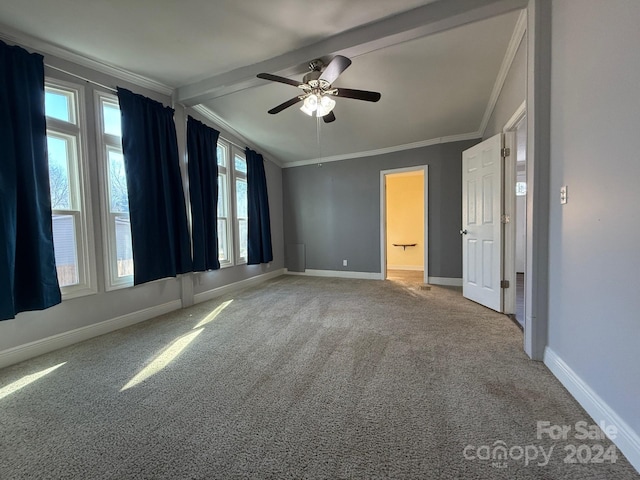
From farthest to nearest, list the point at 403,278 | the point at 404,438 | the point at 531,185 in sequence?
the point at 403,278 < the point at 531,185 < the point at 404,438

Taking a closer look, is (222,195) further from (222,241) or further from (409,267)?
(409,267)

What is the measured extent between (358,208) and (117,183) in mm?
3798

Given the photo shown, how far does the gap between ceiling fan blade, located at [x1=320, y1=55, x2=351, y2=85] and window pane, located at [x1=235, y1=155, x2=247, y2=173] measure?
2.77 m

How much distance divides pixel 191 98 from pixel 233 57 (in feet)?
3.03

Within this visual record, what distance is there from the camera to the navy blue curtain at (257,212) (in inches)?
191

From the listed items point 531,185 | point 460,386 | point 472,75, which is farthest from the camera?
point 472,75

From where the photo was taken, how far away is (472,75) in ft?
9.80

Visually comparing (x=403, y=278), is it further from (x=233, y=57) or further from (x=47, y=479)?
(x=47, y=479)

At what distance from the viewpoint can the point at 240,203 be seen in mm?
4789

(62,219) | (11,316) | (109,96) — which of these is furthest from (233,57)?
(11,316)

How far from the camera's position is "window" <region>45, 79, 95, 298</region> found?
2441mm

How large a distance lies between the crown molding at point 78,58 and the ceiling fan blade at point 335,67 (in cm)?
218

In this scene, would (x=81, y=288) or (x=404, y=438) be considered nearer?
(x=404, y=438)

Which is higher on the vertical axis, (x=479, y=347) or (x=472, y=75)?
(x=472, y=75)
